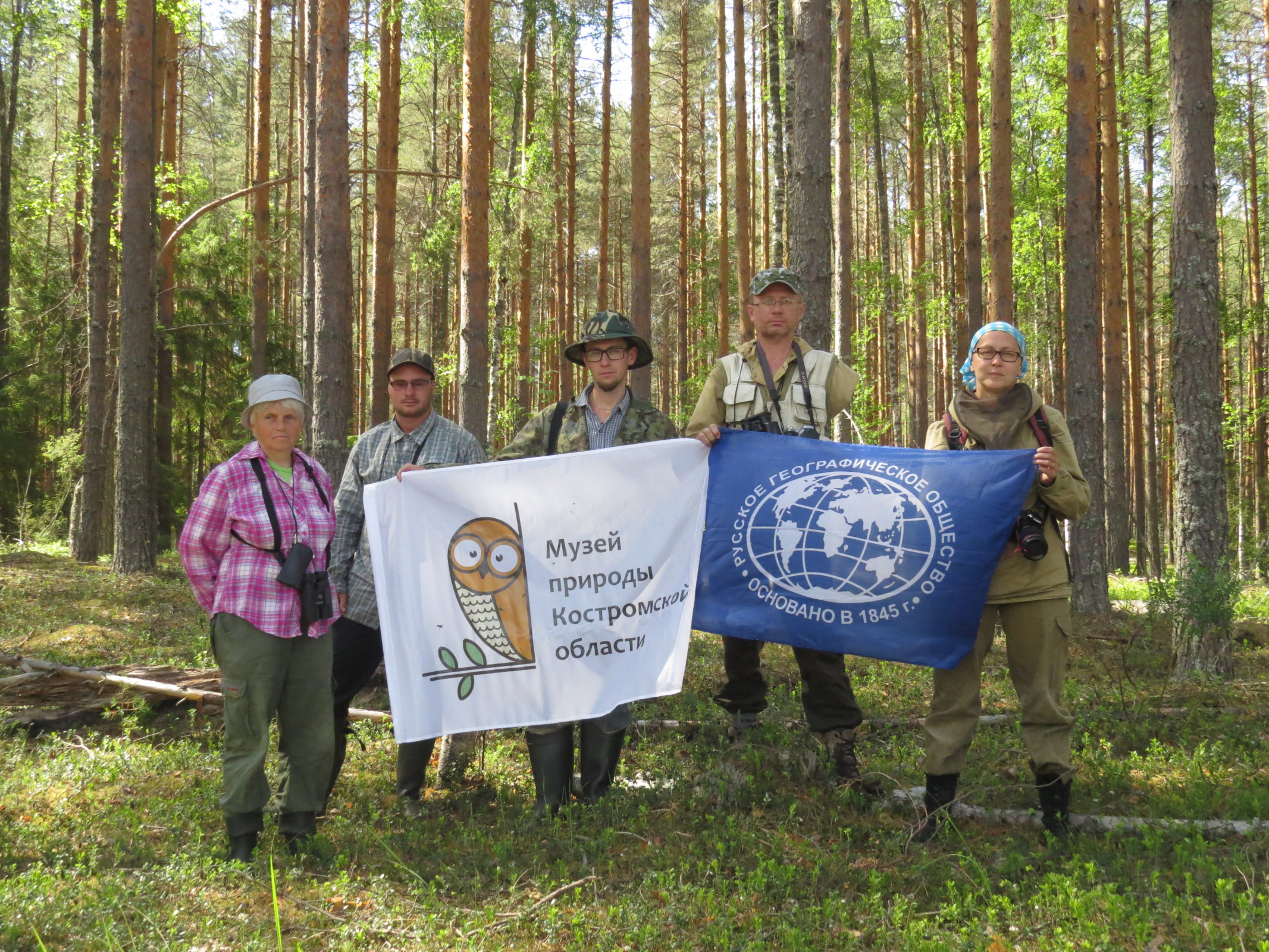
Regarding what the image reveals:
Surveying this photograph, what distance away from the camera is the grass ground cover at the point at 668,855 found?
11.1 ft

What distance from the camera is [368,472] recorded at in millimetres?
4918

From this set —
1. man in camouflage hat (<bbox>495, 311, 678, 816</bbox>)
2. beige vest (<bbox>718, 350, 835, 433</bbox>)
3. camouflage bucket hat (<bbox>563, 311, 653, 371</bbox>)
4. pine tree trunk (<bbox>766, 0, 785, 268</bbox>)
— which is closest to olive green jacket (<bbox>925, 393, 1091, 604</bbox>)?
beige vest (<bbox>718, 350, 835, 433</bbox>)

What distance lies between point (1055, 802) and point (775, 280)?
116 inches

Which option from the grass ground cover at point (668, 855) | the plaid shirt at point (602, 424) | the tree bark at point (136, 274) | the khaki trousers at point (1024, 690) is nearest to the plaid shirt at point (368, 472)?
the plaid shirt at point (602, 424)

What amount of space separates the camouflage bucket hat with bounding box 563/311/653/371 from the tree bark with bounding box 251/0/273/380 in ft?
43.3

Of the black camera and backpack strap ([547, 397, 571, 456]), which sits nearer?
the black camera

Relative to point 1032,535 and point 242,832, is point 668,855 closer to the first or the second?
point 242,832

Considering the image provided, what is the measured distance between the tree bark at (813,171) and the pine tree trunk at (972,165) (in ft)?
32.2

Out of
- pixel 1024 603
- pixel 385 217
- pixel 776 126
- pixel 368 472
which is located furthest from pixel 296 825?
pixel 776 126

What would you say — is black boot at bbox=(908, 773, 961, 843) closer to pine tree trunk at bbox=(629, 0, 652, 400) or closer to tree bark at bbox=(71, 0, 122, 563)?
pine tree trunk at bbox=(629, 0, 652, 400)

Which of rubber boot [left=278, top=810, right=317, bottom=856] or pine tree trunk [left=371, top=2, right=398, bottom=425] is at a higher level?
pine tree trunk [left=371, top=2, right=398, bottom=425]

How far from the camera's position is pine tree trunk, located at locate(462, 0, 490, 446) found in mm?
9344

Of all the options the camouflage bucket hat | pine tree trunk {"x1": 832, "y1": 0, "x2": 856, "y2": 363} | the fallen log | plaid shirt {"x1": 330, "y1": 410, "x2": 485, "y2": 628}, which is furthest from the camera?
pine tree trunk {"x1": 832, "y1": 0, "x2": 856, "y2": 363}

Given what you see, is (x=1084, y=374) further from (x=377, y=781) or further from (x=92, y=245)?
(x=92, y=245)
